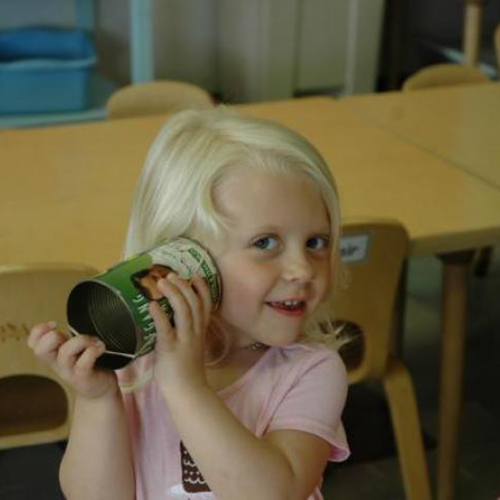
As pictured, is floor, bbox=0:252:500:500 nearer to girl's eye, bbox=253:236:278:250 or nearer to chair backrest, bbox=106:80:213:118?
chair backrest, bbox=106:80:213:118

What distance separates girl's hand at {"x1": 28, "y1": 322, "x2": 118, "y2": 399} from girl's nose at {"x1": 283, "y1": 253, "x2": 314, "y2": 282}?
19 centimetres

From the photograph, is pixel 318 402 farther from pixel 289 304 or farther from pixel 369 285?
pixel 369 285

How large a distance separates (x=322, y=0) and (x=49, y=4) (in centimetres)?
110

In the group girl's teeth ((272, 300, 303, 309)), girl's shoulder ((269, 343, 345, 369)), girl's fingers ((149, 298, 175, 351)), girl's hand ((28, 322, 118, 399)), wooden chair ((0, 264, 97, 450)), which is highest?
girl's fingers ((149, 298, 175, 351))

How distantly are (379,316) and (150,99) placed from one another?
1.06 metres

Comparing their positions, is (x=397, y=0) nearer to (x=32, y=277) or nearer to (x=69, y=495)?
(x=32, y=277)

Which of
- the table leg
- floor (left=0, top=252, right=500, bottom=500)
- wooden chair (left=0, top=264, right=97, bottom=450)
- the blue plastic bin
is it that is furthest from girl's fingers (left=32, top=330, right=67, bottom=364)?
the blue plastic bin

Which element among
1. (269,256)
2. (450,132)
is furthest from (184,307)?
(450,132)

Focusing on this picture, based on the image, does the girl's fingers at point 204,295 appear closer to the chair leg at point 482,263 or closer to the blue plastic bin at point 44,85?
the chair leg at point 482,263

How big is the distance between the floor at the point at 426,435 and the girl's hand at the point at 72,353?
115cm

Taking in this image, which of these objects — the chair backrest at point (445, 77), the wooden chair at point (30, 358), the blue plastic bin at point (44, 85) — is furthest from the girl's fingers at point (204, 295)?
the blue plastic bin at point (44, 85)

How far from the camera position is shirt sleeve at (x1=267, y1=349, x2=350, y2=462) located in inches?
36.5

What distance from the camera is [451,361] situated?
1.83 meters

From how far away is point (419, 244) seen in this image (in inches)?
62.2
